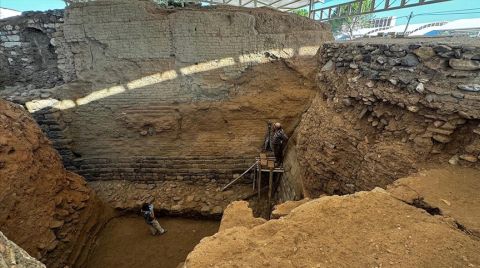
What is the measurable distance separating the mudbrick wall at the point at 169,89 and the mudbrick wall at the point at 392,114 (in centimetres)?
199

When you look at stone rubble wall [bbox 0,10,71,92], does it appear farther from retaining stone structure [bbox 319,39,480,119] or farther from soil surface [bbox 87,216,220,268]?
retaining stone structure [bbox 319,39,480,119]

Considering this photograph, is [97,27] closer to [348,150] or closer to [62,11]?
[62,11]

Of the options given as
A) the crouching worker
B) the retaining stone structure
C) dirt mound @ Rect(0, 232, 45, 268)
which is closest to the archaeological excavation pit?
the retaining stone structure

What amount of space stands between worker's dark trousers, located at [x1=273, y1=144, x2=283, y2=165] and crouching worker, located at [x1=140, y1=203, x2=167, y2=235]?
280 centimetres

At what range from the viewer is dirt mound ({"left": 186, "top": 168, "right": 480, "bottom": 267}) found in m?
1.54

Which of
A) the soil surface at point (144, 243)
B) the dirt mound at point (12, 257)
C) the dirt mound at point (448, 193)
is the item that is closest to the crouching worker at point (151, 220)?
the soil surface at point (144, 243)

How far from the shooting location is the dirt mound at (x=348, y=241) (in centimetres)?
154

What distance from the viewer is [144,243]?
5.24 m

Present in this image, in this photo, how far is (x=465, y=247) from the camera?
1.58 meters

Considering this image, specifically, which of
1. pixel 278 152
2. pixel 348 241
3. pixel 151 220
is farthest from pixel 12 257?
pixel 278 152

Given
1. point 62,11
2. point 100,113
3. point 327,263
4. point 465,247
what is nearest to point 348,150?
point 465,247

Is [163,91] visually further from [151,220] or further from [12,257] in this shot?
[12,257]

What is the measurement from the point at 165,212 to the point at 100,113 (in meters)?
2.71

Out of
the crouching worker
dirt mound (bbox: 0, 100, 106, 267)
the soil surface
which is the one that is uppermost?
dirt mound (bbox: 0, 100, 106, 267)
